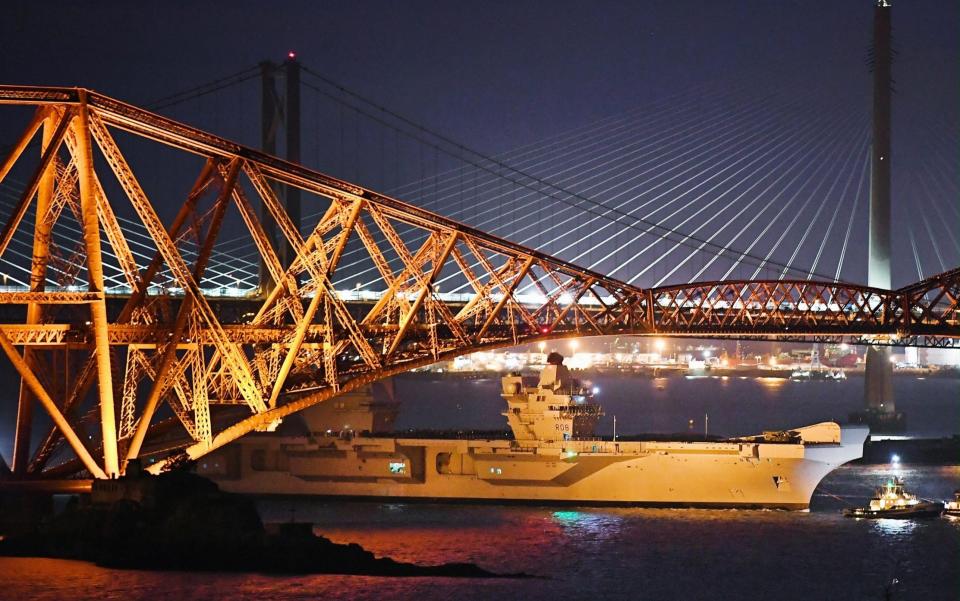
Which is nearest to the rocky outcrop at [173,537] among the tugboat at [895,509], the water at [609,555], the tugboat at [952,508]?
the water at [609,555]

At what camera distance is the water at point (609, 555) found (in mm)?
28547

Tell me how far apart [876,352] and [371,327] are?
61.9 meters

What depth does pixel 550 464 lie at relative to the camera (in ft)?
174

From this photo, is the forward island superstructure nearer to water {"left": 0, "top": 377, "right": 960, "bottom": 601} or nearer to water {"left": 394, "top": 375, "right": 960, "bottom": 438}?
water {"left": 0, "top": 377, "right": 960, "bottom": 601}

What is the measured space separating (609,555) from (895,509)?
14628 mm

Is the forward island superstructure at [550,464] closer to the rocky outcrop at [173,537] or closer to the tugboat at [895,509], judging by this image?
the tugboat at [895,509]

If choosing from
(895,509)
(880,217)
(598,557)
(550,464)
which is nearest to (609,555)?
(598,557)

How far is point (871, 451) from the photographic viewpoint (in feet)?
254

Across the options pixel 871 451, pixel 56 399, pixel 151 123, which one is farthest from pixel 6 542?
pixel 871 451

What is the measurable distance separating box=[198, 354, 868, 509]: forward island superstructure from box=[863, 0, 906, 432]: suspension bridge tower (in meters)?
40.5

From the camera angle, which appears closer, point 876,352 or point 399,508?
point 399,508

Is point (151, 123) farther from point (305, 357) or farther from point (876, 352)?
point (876, 352)

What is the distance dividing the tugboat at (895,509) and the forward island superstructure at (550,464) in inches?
111

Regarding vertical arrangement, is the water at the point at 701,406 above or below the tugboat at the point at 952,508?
above
